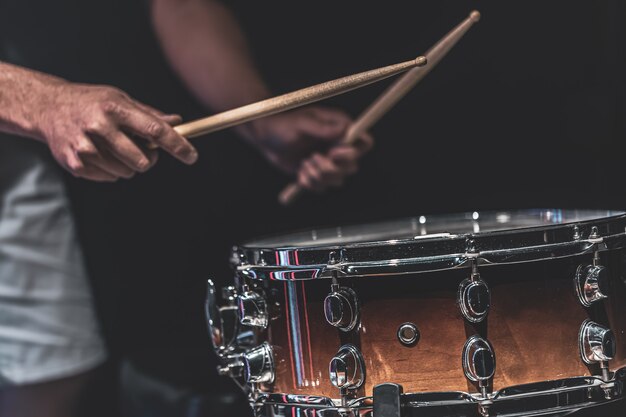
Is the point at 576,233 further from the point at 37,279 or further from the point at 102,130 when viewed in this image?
the point at 37,279

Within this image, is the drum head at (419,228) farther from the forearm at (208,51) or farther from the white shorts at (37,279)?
the white shorts at (37,279)

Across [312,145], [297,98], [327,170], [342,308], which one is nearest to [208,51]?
[312,145]

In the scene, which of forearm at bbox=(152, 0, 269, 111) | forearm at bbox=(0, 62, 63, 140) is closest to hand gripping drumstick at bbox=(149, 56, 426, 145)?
forearm at bbox=(0, 62, 63, 140)

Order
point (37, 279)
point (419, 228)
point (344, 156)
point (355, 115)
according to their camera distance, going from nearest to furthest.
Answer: point (419, 228), point (344, 156), point (37, 279), point (355, 115)

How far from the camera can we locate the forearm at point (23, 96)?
130cm

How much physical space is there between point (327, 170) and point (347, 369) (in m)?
0.75

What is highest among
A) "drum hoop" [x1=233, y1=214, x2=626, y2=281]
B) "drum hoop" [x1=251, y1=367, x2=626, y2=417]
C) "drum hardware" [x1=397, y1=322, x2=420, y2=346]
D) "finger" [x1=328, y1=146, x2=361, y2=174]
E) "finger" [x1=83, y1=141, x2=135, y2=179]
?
"finger" [x1=328, y1=146, x2=361, y2=174]

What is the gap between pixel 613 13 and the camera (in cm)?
183

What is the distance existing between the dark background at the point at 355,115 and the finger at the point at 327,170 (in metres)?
0.35

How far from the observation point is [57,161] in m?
1.55

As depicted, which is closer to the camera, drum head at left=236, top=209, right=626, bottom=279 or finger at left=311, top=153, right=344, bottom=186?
drum head at left=236, top=209, right=626, bottom=279

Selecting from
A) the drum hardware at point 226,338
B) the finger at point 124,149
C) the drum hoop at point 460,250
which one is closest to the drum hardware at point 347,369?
the drum hoop at point 460,250

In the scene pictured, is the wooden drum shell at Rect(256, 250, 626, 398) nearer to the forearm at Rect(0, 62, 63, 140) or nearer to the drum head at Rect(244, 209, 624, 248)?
the drum head at Rect(244, 209, 624, 248)

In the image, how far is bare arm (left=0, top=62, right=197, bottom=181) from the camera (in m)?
1.20
